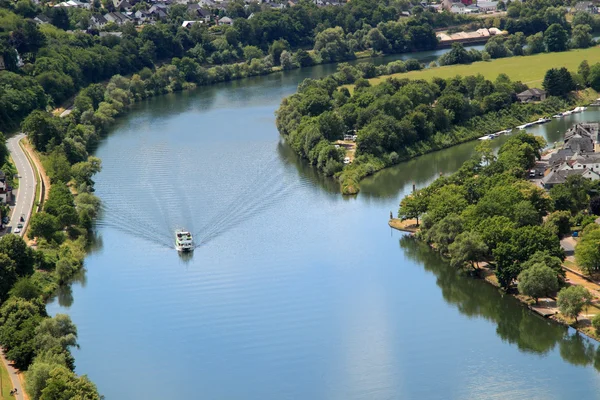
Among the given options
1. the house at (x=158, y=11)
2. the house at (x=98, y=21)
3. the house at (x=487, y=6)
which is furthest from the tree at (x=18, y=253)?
the house at (x=487, y=6)

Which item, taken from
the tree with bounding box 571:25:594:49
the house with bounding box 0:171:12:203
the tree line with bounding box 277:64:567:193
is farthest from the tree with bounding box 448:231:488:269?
the tree with bounding box 571:25:594:49

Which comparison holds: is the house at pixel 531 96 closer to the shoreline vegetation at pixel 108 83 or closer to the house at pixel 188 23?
the shoreline vegetation at pixel 108 83

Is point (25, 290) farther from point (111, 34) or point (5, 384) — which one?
point (111, 34)

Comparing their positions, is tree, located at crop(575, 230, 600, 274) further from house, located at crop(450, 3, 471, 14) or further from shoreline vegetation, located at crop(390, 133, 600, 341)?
house, located at crop(450, 3, 471, 14)

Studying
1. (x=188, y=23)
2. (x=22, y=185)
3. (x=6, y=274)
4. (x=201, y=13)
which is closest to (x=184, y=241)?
(x=6, y=274)

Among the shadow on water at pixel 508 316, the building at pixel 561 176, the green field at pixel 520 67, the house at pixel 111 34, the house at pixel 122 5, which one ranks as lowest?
the shadow on water at pixel 508 316

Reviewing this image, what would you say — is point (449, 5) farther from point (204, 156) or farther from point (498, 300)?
point (498, 300)
